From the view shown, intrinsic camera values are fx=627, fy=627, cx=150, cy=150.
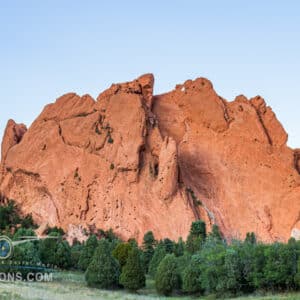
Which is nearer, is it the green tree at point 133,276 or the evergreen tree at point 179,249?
the green tree at point 133,276

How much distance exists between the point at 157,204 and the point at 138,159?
5925mm

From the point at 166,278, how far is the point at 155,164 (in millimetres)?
33167

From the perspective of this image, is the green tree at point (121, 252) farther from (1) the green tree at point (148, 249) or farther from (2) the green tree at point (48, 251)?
(2) the green tree at point (48, 251)

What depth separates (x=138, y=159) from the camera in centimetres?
7412

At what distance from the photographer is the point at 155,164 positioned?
75250mm

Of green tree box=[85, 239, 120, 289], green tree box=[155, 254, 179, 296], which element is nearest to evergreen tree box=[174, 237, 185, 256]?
green tree box=[85, 239, 120, 289]

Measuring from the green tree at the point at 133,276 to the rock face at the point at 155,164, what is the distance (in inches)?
1020

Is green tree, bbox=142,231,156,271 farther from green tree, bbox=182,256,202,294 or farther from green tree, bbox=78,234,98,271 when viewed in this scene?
green tree, bbox=182,256,202,294

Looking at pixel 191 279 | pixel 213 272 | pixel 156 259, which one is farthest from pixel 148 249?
pixel 213 272

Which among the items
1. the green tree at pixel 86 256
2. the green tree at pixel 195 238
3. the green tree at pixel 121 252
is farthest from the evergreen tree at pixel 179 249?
the green tree at pixel 86 256

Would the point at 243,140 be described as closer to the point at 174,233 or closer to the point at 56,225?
the point at 174,233

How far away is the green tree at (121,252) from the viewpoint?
49.7 m

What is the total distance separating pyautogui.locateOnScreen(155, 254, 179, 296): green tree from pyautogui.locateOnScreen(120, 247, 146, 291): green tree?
46.1 inches

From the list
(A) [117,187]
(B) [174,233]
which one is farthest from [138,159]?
(B) [174,233]
